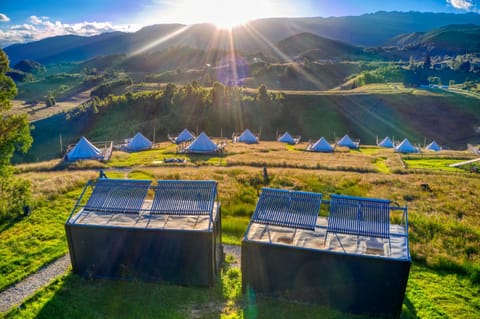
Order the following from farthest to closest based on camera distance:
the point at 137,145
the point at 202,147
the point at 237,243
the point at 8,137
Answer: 1. the point at 137,145
2. the point at 202,147
3. the point at 8,137
4. the point at 237,243

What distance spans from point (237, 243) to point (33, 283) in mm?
8532

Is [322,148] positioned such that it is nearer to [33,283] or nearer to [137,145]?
[137,145]

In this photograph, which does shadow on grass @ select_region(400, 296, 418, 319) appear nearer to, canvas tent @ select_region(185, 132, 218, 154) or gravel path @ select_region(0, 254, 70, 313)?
gravel path @ select_region(0, 254, 70, 313)

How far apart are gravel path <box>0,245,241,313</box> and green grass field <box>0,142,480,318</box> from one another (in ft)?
1.26

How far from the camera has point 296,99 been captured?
8538 cm

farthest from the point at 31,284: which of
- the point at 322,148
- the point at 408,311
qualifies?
the point at 322,148

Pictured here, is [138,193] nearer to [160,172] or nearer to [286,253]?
[286,253]

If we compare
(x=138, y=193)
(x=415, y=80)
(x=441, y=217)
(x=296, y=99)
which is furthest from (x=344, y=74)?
(x=138, y=193)

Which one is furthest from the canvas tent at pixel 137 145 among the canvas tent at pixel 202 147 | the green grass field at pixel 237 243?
the green grass field at pixel 237 243

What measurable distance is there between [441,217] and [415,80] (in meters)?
124

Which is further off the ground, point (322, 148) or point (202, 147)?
point (202, 147)

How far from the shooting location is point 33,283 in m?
12.4

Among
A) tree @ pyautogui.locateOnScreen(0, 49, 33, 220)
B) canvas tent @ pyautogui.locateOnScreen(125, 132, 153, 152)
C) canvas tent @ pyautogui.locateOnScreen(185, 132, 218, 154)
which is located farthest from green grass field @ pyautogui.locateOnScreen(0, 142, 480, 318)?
canvas tent @ pyautogui.locateOnScreen(125, 132, 153, 152)

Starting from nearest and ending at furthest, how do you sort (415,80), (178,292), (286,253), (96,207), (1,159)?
1. (286,253)
2. (178,292)
3. (96,207)
4. (1,159)
5. (415,80)
